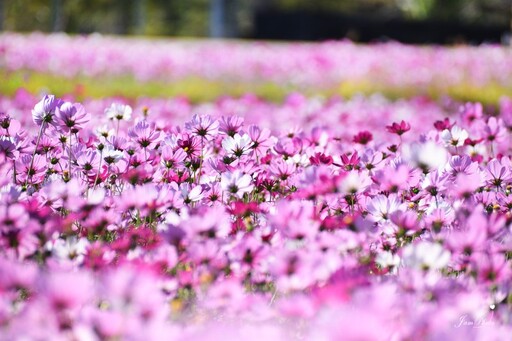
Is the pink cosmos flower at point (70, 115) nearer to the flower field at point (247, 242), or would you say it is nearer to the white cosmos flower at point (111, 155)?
the flower field at point (247, 242)

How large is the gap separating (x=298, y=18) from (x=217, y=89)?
54.5ft

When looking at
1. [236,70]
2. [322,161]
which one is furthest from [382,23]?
[322,161]

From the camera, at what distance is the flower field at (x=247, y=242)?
1.01m

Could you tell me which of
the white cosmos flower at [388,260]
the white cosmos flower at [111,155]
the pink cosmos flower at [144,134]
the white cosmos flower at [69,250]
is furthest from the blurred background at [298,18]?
the white cosmos flower at [69,250]

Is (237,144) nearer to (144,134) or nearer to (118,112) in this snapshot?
(144,134)

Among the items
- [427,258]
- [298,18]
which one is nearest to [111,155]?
[427,258]

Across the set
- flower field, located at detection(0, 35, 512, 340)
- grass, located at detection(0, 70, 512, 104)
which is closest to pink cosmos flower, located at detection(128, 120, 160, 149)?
flower field, located at detection(0, 35, 512, 340)

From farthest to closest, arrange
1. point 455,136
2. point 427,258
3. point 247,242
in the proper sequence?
point 455,136 < point 247,242 < point 427,258

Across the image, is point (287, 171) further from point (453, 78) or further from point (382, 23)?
point (382, 23)

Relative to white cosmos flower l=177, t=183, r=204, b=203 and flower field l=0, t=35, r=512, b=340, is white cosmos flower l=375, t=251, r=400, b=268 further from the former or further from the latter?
white cosmos flower l=177, t=183, r=204, b=203

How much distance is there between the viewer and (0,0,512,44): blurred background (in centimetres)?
2467

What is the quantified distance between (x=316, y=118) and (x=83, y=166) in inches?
117

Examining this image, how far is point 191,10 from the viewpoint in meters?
43.7

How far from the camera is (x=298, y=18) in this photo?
2477 cm
